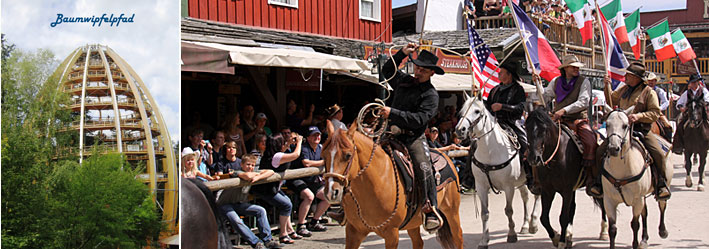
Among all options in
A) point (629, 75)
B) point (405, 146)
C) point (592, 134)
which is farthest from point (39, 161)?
point (629, 75)

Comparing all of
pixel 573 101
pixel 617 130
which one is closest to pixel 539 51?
pixel 573 101

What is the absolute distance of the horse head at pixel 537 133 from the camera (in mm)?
7305

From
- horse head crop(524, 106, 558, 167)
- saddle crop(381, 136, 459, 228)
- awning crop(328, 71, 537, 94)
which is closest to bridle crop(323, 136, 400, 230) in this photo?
saddle crop(381, 136, 459, 228)

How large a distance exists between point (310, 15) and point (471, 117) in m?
7.19

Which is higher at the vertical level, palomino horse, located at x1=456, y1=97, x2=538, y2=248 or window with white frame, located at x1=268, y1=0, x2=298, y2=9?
window with white frame, located at x1=268, y1=0, x2=298, y2=9

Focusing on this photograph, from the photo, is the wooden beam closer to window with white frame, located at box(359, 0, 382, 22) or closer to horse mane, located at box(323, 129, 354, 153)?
horse mane, located at box(323, 129, 354, 153)

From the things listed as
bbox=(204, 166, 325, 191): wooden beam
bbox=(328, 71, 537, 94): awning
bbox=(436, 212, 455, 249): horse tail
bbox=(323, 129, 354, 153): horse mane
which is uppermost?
bbox=(328, 71, 537, 94): awning

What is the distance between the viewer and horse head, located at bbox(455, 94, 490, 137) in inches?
297

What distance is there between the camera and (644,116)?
755cm

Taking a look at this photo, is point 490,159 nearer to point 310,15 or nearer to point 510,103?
point 510,103

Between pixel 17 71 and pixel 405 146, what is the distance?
3122 mm

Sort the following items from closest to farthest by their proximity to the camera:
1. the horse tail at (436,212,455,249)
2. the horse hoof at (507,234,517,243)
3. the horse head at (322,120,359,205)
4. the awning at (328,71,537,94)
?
1. the horse head at (322,120,359,205)
2. the horse tail at (436,212,455,249)
3. the horse hoof at (507,234,517,243)
4. the awning at (328,71,537,94)

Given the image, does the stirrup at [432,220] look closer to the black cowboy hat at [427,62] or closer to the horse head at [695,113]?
the black cowboy hat at [427,62]

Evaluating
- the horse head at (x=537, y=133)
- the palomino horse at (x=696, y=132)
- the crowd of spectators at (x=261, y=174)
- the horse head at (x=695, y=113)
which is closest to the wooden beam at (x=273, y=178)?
the crowd of spectators at (x=261, y=174)
